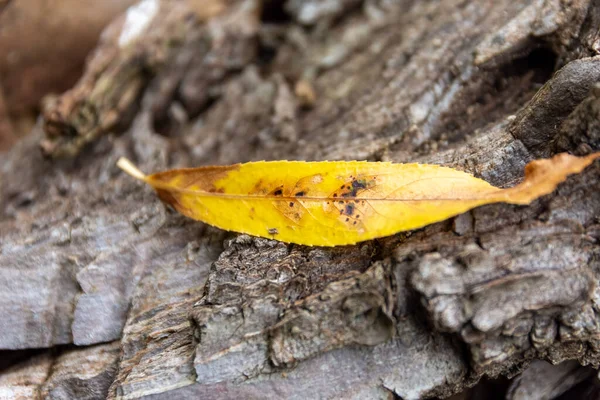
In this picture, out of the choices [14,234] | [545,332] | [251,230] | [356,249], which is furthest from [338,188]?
[14,234]

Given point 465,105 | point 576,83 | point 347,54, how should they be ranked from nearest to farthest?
1. point 576,83
2. point 465,105
3. point 347,54

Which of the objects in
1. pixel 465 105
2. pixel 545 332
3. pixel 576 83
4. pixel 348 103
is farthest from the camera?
pixel 348 103

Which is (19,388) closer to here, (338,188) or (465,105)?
(338,188)

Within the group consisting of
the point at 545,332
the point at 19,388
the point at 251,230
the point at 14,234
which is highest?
the point at 14,234
